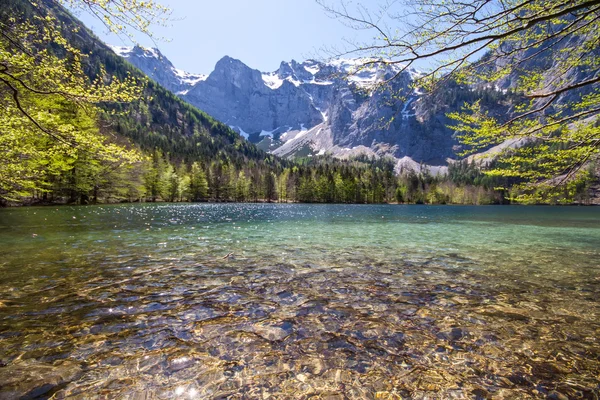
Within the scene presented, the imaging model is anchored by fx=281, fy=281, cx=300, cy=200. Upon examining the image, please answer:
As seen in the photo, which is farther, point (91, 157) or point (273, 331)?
point (91, 157)

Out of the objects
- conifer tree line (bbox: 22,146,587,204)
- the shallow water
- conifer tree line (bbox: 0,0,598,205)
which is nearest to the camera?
the shallow water

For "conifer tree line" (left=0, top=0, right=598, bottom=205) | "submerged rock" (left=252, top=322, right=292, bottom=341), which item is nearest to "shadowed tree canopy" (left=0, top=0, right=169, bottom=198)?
"conifer tree line" (left=0, top=0, right=598, bottom=205)

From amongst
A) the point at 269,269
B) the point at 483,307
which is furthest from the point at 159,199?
the point at 483,307

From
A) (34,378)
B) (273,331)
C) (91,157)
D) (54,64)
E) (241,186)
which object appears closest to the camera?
(34,378)

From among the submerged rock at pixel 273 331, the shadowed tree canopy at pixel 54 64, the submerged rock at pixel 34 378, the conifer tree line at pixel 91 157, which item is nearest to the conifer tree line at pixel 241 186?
the conifer tree line at pixel 91 157

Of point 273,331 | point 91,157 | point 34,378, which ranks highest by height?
point 91,157

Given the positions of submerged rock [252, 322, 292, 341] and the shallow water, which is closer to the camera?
the shallow water

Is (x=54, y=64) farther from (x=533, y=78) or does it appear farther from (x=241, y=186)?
(x=241, y=186)

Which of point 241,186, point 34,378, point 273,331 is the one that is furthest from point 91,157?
point 241,186

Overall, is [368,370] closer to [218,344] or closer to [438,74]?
[218,344]

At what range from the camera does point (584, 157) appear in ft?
28.4

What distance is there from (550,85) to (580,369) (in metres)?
9.27

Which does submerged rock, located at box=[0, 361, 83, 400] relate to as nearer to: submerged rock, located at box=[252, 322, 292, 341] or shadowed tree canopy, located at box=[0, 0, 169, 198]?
submerged rock, located at box=[252, 322, 292, 341]

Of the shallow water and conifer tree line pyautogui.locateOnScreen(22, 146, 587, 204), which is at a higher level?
conifer tree line pyautogui.locateOnScreen(22, 146, 587, 204)
